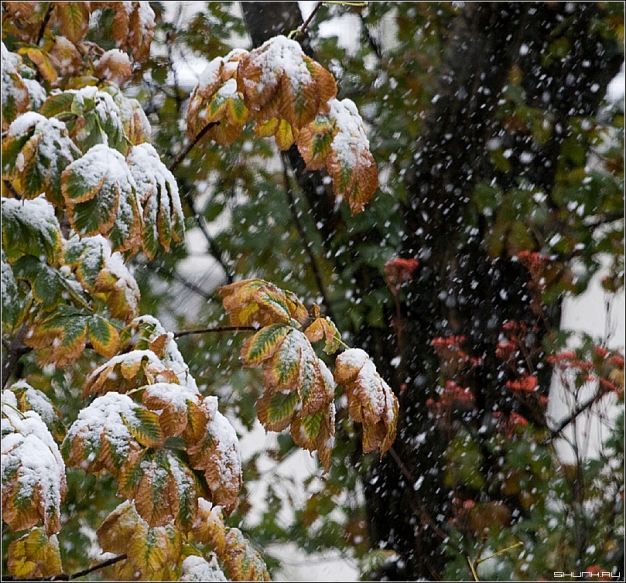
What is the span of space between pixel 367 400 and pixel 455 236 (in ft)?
3.65

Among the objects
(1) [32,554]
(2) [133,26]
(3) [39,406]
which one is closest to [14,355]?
(3) [39,406]

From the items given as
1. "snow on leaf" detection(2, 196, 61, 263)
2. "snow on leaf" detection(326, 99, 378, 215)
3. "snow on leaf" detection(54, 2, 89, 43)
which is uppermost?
"snow on leaf" detection(54, 2, 89, 43)

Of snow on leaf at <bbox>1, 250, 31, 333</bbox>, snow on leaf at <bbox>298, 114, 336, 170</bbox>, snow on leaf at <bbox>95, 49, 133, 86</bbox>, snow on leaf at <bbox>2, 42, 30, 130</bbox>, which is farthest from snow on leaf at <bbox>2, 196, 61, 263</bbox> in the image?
snow on leaf at <bbox>95, 49, 133, 86</bbox>

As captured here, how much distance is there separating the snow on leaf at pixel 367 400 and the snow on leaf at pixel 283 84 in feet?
1.05

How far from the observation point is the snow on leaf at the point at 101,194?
0.84 m

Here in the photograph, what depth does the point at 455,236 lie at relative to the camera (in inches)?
77.4

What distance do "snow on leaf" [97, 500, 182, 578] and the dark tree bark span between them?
1.02m

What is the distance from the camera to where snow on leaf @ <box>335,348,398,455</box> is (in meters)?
0.94

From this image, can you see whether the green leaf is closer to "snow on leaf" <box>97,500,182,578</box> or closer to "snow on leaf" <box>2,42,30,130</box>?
"snow on leaf" <box>97,500,182,578</box>

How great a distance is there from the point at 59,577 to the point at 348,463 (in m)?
1.13

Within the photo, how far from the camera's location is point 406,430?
6.29 ft

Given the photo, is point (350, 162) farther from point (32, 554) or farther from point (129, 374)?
point (32, 554)

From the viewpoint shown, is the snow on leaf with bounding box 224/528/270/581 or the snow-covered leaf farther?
the snow on leaf with bounding box 224/528/270/581

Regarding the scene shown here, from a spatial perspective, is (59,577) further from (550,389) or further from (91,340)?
(550,389)
